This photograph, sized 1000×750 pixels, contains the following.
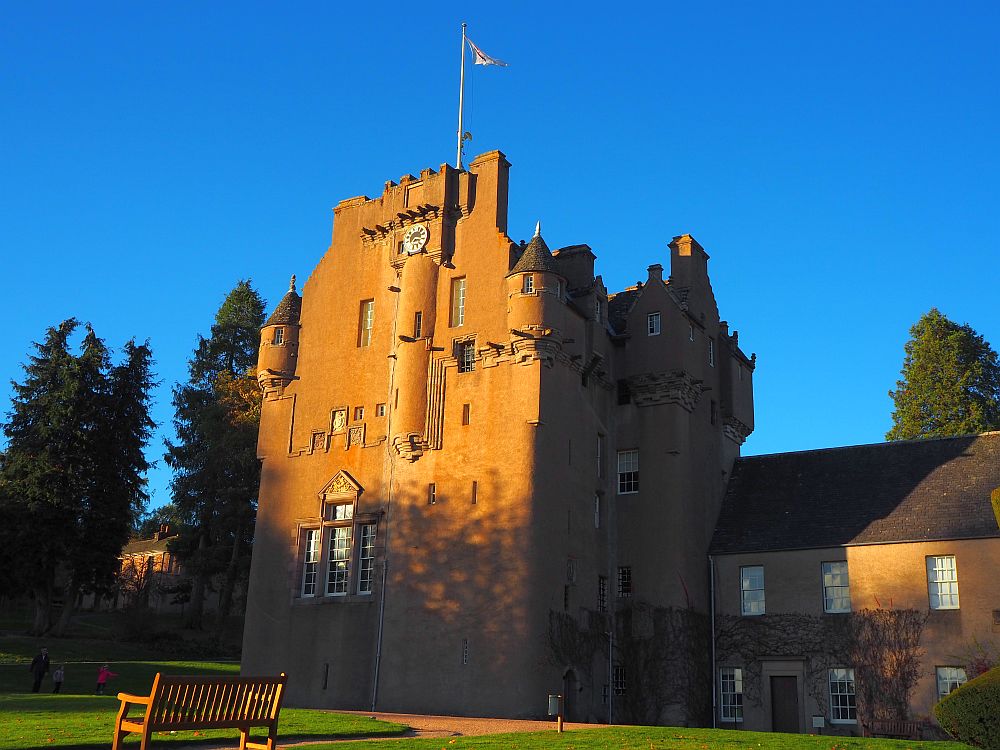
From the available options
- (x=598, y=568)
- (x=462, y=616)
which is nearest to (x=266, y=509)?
(x=462, y=616)

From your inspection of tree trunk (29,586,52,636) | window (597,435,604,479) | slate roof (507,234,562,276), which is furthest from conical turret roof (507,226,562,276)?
tree trunk (29,586,52,636)

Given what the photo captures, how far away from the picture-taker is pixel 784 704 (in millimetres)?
33438

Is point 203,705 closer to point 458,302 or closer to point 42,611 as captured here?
point 458,302

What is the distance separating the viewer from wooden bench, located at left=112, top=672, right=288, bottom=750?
507 inches

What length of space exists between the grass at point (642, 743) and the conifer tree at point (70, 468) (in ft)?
107

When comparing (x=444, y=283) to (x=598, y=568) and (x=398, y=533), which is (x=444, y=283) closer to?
(x=398, y=533)

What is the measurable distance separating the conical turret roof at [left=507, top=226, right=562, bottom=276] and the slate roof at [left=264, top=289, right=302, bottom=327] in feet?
33.5

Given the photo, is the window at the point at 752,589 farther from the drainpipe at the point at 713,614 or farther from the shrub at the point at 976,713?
the shrub at the point at 976,713

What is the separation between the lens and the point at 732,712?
112ft

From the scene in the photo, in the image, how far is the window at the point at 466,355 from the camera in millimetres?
35406

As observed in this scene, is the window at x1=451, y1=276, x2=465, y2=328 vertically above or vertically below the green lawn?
above

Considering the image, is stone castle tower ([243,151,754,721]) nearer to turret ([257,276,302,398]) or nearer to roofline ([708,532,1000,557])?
turret ([257,276,302,398])

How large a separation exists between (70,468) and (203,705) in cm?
3700

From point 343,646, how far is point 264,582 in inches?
180
